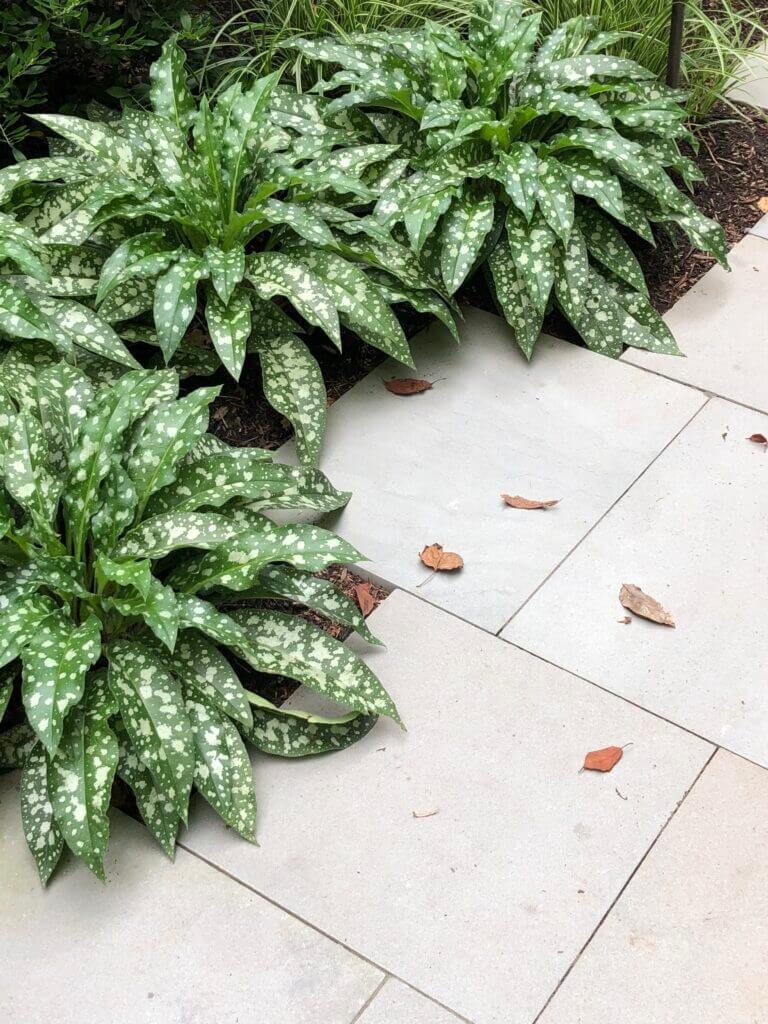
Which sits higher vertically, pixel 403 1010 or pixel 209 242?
pixel 209 242

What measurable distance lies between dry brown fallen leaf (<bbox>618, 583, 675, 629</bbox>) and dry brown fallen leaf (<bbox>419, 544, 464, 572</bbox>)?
40 centimetres

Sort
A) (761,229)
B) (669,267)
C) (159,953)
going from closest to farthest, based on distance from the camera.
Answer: (159,953) < (669,267) < (761,229)

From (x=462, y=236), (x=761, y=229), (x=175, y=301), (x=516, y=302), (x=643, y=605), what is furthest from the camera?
(x=761, y=229)

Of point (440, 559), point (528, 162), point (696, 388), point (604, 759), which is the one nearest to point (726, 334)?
point (696, 388)

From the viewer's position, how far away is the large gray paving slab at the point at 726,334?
3455 mm

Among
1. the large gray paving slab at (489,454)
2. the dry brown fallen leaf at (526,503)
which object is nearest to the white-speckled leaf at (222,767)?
the large gray paving slab at (489,454)

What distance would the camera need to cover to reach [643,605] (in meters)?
2.82

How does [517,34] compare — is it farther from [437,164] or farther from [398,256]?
[398,256]

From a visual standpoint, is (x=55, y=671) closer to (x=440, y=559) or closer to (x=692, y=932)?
(x=440, y=559)

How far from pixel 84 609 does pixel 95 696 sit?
0.20 meters

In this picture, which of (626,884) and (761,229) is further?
(761,229)

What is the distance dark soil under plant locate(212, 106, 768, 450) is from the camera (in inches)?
135

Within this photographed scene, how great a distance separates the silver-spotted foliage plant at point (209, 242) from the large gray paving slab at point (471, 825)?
2.87ft

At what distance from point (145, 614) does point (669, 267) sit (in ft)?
7.61
